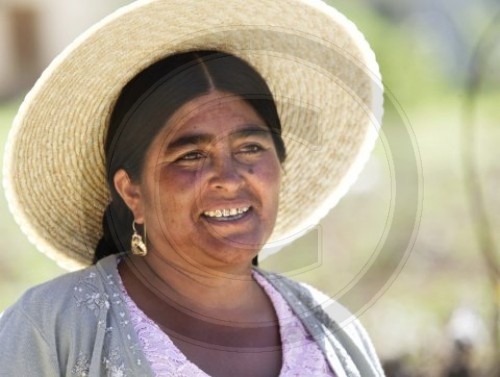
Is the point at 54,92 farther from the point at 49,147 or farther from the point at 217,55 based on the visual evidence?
the point at 217,55

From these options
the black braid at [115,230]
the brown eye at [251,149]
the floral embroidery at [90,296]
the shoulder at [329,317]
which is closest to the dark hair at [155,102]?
the black braid at [115,230]

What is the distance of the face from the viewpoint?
2.25m

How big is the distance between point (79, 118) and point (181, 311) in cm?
56

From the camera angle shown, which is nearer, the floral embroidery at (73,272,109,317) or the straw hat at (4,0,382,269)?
the floral embroidery at (73,272,109,317)

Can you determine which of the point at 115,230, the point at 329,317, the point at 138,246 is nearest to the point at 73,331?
the point at 138,246

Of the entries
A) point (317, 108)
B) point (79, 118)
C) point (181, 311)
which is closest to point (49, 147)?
point (79, 118)

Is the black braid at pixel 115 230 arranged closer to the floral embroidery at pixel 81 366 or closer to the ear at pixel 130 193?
the ear at pixel 130 193

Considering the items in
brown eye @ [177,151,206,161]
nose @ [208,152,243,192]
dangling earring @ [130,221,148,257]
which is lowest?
dangling earring @ [130,221,148,257]

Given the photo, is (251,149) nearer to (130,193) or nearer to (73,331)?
(130,193)

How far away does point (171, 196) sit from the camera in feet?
7.46

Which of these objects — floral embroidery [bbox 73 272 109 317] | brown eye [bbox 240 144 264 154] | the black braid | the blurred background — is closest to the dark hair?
the black braid

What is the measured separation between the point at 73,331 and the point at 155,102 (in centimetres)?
58

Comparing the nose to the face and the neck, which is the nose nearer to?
the face

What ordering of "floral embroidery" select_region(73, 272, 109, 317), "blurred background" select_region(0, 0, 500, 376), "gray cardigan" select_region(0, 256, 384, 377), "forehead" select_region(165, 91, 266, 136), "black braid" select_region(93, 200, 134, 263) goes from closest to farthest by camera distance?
1. "gray cardigan" select_region(0, 256, 384, 377)
2. "floral embroidery" select_region(73, 272, 109, 317)
3. "forehead" select_region(165, 91, 266, 136)
4. "black braid" select_region(93, 200, 134, 263)
5. "blurred background" select_region(0, 0, 500, 376)
